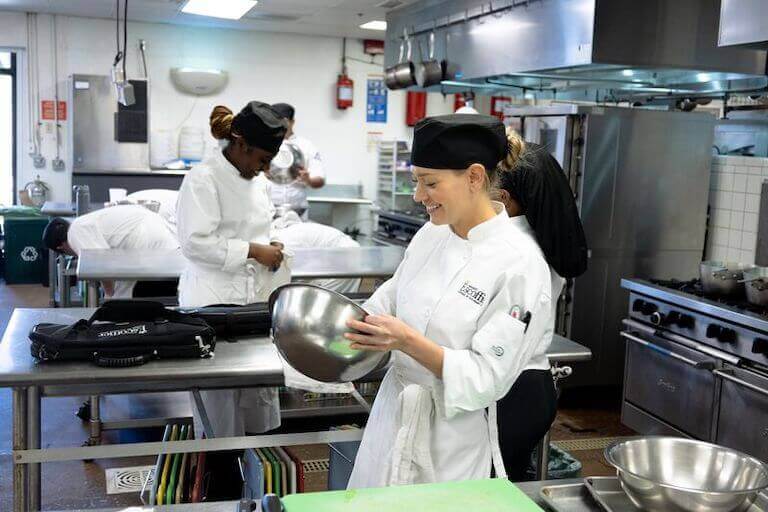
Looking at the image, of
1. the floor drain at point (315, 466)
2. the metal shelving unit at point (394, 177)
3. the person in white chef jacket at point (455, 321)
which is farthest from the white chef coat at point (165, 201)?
the person in white chef jacket at point (455, 321)

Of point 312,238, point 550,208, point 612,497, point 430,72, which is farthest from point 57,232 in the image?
point 612,497

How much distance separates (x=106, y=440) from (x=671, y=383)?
298 centimetres

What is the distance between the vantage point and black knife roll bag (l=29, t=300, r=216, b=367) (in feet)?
8.09

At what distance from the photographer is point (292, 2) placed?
305 inches

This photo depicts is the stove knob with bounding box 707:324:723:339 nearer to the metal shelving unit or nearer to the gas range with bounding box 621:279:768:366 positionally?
the gas range with bounding box 621:279:768:366

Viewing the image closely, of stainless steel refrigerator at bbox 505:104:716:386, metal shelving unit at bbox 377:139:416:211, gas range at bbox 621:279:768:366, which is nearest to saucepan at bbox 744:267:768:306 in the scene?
gas range at bbox 621:279:768:366

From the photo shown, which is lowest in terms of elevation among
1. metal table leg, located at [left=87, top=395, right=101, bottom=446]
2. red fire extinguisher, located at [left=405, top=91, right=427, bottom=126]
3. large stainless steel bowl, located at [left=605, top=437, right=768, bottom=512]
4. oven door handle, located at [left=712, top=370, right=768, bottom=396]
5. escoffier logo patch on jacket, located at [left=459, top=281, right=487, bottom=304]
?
metal table leg, located at [left=87, top=395, right=101, bottom=446]

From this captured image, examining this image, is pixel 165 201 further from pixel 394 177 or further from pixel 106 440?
pixel 394 177

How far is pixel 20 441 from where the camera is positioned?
96.7 inches

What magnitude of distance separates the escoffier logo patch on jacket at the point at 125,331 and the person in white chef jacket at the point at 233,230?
2.94ft

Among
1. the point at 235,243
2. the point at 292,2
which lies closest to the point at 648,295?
the point at 235,243

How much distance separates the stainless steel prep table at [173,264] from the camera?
4137 mm

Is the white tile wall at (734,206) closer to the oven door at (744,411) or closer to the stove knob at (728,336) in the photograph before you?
the stove knob at (728,336)

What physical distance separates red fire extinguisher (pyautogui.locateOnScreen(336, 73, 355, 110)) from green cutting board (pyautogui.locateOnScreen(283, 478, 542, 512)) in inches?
362
